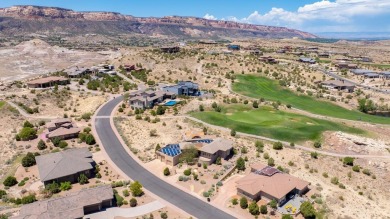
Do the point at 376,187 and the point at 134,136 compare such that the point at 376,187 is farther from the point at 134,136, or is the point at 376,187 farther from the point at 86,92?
the point at 86,92

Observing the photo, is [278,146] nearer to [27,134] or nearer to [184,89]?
[184,89]

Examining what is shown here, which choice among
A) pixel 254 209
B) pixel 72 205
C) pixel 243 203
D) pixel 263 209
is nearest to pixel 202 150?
pixel 243 203

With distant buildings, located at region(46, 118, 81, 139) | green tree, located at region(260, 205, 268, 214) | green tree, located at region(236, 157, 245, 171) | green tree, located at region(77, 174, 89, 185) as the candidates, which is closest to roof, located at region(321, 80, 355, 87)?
green tree, located at region(236, 157, 245, 171)

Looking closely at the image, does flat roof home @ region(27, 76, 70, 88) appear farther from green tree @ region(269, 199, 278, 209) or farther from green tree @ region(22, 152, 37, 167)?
green tree @ region(269, 199, 278, 209)

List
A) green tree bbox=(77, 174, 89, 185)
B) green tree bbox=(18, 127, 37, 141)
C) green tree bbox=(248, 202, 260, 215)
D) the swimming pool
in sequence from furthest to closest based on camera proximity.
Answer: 1. the swimming pool
2. green tree bbox=(18, 127, 37, 141)
3. green tree bbox=(77, 174, 89, 185)
4. green tree bbox=(248, 202, 260, 215)

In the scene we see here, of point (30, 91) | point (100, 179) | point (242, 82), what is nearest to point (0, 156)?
point (100, 179)
